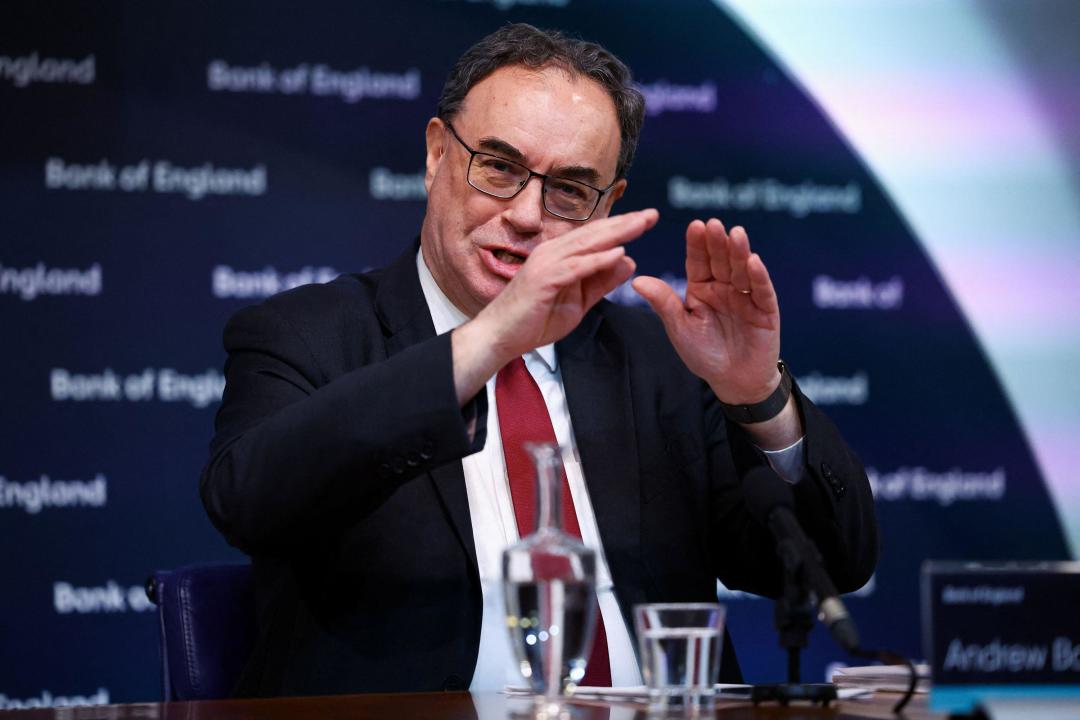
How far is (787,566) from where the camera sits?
149 centimetres

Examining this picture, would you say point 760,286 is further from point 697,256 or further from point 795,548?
point 795,548

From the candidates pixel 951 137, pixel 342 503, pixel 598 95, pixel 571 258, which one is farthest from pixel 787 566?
pixel 951 137

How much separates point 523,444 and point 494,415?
0.27 ft

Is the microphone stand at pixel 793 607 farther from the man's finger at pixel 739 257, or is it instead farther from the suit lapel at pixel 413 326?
the suit lapel at pixel 413 326

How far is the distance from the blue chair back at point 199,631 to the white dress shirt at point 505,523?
43 cm

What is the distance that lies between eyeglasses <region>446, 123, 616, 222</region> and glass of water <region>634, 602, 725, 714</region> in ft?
3.56

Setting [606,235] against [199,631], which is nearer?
[606,235]

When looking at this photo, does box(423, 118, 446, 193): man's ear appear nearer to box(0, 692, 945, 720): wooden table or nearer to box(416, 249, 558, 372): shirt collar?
box(416, 249, 558, 372): shirt collar

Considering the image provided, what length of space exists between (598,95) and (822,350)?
1.83 m

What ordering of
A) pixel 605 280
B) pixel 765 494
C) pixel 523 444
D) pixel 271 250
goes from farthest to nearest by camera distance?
pixel 271 250 → pixel 523 444 → pixel 605 280 → pixel 765 494

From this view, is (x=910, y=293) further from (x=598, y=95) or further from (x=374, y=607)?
(x=374, y=607)

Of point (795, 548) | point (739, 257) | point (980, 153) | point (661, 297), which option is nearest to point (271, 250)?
point (661, 297)

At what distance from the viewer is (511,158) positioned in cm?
237

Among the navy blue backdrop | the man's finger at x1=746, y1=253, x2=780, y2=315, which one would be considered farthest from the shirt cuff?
the navy blue backdrop
